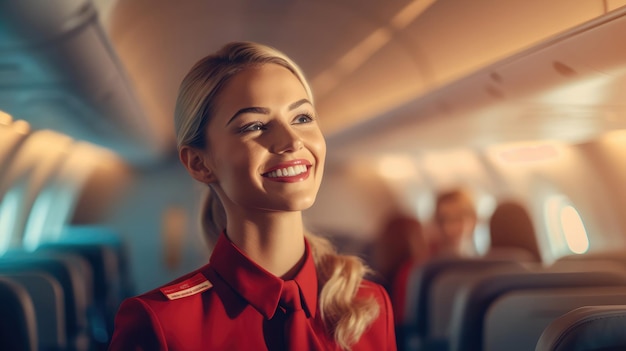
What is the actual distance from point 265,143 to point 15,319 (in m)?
1.09

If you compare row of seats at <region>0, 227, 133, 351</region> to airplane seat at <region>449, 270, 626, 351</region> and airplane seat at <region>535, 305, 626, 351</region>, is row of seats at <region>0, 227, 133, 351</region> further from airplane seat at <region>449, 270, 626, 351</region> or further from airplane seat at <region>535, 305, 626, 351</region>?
airplane seat at <region>535, 305, 626, 351</region>

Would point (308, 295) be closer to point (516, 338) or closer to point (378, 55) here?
point (516, 338)

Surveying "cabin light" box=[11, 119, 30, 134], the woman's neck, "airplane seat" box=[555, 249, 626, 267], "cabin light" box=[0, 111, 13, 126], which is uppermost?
"cabin light" box=[11, 119, 30, 134]

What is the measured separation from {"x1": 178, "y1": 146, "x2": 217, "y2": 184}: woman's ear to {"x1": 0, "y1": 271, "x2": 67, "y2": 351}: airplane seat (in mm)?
944

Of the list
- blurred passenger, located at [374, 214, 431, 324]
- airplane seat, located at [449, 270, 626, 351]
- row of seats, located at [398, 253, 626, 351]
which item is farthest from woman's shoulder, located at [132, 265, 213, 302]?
blurred passenger, located at [374, 214, 431, 324]

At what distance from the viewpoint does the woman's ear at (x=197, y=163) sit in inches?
66.9

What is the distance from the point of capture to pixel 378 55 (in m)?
5.44

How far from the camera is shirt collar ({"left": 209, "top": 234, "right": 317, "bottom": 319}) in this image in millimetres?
1709

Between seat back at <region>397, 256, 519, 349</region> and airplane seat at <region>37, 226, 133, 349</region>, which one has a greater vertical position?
airplane seat at <region>37, 226, 133, 349</region>

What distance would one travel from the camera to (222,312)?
5.61 ft

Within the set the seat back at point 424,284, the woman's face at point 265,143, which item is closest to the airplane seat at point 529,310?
the woman's face at point 265,143

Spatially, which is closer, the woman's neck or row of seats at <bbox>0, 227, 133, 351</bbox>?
the woman's neck

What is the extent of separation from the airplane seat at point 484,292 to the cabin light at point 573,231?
952mm

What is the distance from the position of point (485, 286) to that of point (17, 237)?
1.96 meters
